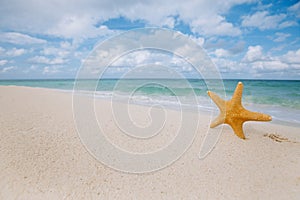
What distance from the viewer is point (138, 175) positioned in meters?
3.43

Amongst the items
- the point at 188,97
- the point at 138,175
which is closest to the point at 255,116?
the point at 138,175

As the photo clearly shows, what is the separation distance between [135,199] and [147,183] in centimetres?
40

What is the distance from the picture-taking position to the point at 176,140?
503cm

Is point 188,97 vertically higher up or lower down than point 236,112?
lower down

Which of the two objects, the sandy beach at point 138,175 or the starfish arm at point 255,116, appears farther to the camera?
the starfish arm at point 255,116

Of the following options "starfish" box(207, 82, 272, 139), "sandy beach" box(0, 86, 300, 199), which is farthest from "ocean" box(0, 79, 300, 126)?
"sandy beach" box(0, 86, 300, 199)

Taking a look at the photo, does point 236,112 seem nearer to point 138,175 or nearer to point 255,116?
point 255,116

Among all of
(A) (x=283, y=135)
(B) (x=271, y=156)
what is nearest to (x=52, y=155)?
(B) (x=271, y=156)

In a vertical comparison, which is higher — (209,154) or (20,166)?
(20,166)

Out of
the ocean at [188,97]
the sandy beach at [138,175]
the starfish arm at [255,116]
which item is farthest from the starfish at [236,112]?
the ocean at [188,97]

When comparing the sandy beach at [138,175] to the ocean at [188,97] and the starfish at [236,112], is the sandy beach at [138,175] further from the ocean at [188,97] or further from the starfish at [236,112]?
the ocean at [188,97]

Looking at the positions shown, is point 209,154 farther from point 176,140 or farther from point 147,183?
point 147,183

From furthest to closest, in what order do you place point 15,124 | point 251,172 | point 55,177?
point 15,124, point 251,172, point 55,177

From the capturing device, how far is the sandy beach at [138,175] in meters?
2.96
